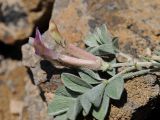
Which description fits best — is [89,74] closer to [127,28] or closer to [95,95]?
[95,95]

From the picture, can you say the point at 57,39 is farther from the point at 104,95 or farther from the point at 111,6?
the point at 111,6

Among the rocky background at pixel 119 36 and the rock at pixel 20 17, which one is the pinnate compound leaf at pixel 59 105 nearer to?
the rocky background at pixel 119 36

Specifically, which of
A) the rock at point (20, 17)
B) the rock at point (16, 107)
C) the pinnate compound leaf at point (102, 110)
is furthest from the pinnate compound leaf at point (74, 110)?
the rock at point (20, 17)

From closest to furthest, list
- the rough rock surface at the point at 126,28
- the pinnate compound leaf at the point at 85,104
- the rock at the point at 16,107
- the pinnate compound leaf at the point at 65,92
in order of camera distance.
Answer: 1. the pinnate compound leaf at the point at 85,104
2. the pinnate compound leaf at the point at 65,92
3. the rough rock surface at the point at 126,28
4. the rock at the point at 16,107

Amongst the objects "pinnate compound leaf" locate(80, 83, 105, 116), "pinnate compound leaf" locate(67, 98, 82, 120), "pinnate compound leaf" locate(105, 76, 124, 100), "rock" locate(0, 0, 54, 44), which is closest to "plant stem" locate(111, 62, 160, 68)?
"pinnate compound leaf" locate(105, 76, 124, 100)

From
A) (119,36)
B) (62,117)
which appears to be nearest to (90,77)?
(62,117)

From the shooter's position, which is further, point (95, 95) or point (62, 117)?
point (62, 117)

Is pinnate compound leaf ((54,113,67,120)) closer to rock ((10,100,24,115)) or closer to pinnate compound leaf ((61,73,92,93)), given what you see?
pinnate compound leaf ((61,73,92,93))
